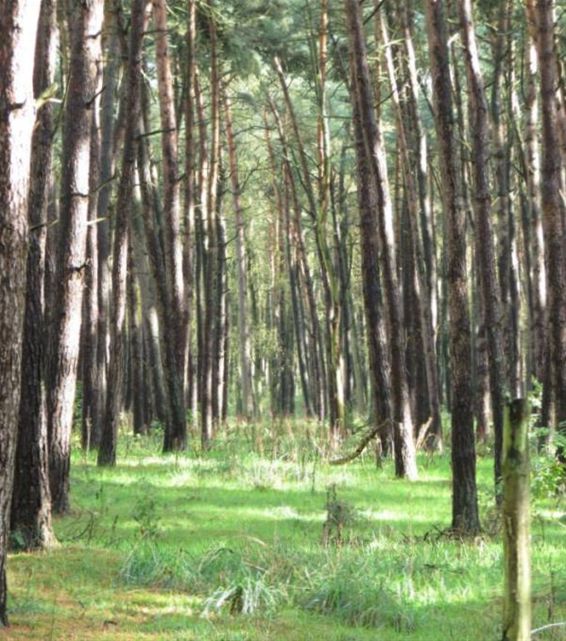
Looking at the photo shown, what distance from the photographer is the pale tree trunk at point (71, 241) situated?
434 inches

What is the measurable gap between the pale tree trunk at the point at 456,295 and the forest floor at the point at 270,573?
0.49 meters

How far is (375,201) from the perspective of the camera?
16.8 metres

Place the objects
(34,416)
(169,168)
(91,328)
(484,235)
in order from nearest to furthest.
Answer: (34,416)
(484,235)
(169,168)
(91,328)

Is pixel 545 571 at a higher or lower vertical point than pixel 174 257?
lower

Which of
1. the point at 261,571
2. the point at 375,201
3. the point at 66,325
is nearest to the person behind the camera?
the point at 261,571

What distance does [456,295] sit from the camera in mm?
Result: 10828

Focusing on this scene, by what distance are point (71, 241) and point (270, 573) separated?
4385 mm

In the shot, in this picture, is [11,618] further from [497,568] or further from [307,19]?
[307,19]

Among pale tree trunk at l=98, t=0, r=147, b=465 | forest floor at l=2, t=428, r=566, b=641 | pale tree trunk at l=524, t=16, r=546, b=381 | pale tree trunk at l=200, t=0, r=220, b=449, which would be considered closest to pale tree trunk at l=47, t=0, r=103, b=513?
forest floor at l=2, t=428, r=566, b=641

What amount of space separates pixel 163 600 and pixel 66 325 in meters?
4.17

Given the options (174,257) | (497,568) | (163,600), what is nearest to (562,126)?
(174,257)

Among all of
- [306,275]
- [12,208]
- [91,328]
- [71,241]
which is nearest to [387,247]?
[91,328]

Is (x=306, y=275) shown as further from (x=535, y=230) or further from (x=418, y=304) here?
(x=535, y=230)

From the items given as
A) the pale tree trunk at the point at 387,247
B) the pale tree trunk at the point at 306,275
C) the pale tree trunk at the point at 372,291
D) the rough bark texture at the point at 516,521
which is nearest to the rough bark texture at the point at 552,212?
the pale tree trunk at the point at 387,247
